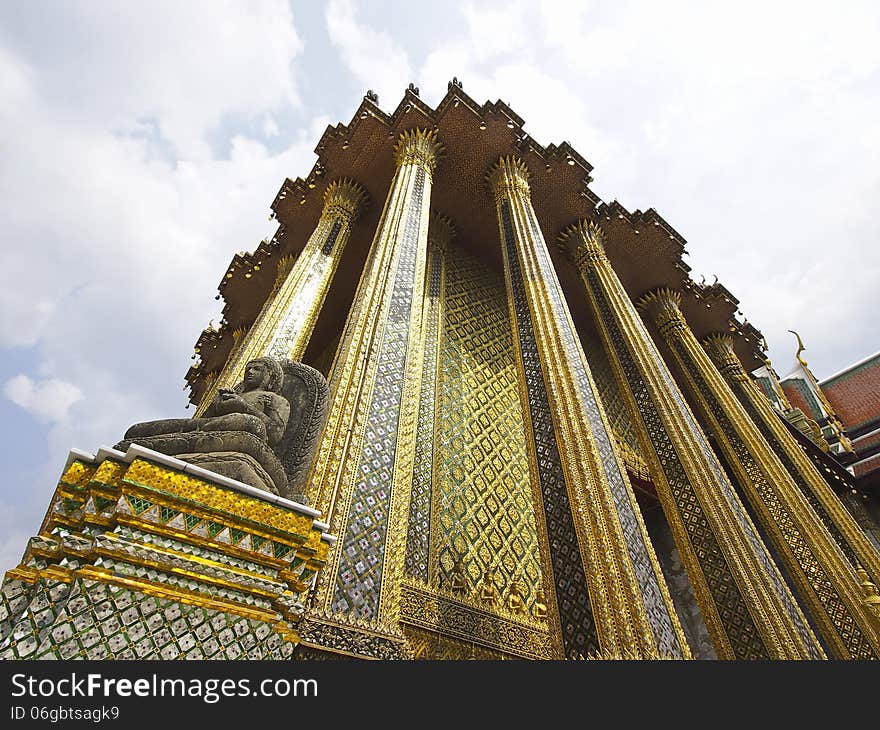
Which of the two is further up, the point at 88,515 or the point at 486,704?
the point at 88,515

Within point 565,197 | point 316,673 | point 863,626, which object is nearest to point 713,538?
point 863,626

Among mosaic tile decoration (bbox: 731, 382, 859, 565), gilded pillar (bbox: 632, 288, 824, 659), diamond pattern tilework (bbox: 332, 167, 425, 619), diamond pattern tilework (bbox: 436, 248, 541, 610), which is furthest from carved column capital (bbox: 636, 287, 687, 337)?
diamond pattern tilework (bbox: 332, 167, 425, 619)

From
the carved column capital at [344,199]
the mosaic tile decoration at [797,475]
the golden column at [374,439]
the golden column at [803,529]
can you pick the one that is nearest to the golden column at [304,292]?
the carved column capital at [344,199]

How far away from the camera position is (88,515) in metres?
1.50

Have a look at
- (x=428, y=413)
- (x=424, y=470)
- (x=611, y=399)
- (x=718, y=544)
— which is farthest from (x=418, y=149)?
(x=718, y=544)

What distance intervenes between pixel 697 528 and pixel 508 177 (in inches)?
193

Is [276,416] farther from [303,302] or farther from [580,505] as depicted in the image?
[303,302]

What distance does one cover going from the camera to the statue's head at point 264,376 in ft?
8.34

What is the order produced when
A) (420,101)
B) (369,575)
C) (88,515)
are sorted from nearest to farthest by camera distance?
(88,515)
(369,575)
(420,101)

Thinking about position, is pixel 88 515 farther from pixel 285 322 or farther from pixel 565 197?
pixel 565 197

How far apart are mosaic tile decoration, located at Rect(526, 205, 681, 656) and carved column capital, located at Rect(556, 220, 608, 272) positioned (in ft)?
8.64

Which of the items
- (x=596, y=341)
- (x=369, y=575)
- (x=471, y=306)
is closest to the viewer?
(x=369, y=575)

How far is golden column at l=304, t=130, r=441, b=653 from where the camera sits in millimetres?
2613

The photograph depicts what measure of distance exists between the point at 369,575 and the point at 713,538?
11.1 feet
